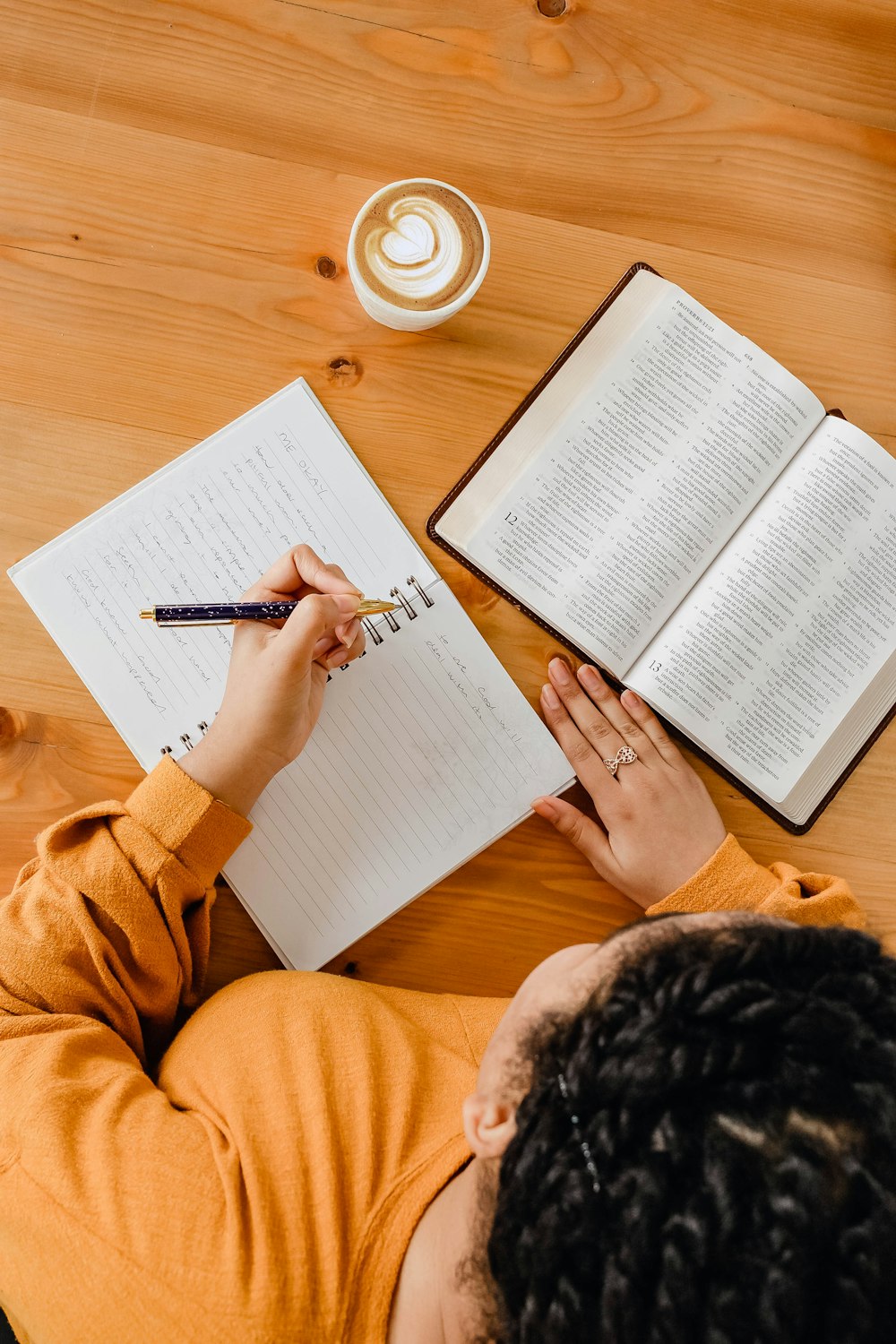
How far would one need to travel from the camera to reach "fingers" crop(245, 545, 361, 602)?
71 centimetres

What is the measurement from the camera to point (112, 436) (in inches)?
31.2

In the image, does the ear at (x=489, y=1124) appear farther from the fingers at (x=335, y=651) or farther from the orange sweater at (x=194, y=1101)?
the fingers at (x=335, y=651)

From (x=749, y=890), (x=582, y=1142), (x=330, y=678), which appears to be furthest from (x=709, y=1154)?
(x=330, y=678)

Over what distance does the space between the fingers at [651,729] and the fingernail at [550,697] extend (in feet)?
0.21

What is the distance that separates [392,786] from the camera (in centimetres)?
80

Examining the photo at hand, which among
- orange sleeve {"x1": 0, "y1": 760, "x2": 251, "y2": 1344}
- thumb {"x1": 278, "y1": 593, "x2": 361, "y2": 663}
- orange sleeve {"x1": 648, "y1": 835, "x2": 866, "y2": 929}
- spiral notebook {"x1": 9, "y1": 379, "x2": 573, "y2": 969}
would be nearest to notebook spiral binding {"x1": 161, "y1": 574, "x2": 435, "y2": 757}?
spiral notebook {"x1": 9, "y1": 379, "x2": 573, "y2": 969}

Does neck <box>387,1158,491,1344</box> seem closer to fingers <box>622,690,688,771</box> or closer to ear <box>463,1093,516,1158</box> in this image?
ear <box>463,1093,516,1158</box>

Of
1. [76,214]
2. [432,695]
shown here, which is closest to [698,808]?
[432,695]

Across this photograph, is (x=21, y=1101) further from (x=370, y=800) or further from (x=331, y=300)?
(x=331, y=300)

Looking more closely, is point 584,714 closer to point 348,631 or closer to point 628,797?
point 628,797

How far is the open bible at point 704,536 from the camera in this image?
2.65 feet

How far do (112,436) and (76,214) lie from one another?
21cm

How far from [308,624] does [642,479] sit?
1.16ft

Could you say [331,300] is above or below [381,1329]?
above
